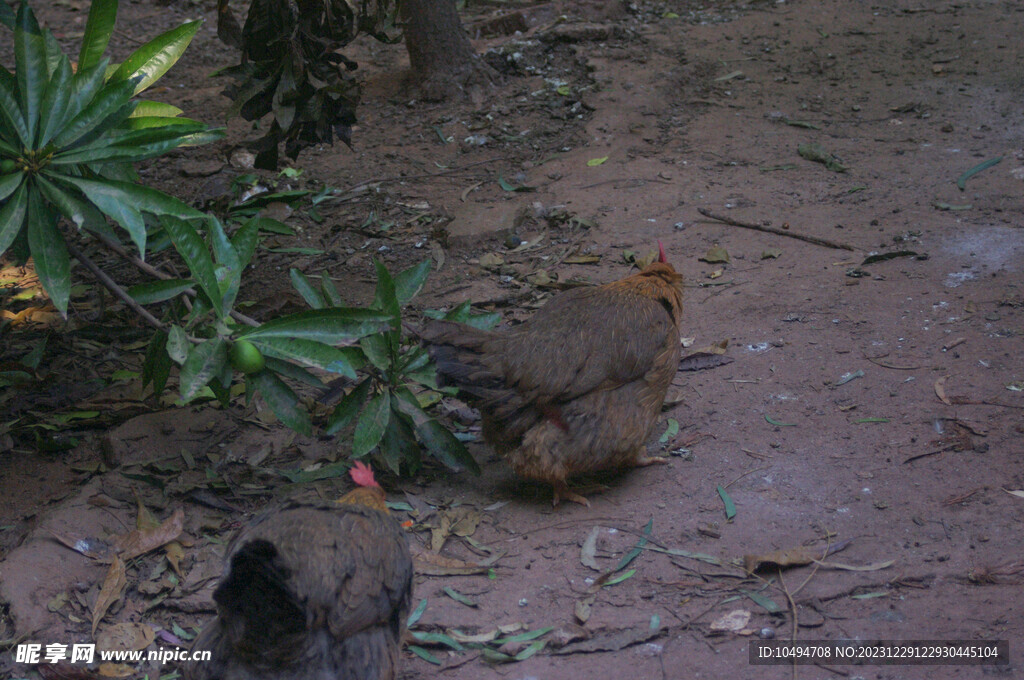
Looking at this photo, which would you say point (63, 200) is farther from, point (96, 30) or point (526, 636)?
point (526, 636)

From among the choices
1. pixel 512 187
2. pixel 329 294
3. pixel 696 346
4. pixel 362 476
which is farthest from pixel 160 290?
pixel 512 187

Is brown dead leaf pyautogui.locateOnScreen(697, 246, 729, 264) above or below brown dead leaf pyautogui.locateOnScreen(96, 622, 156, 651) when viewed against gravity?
above

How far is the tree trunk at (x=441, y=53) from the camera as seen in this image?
26.9ft

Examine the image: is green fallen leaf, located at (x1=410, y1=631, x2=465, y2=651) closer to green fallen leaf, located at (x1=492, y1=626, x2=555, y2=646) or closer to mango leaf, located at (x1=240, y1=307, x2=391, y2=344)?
green fallen leaf, located at (x1=492, y1=626, x2=555, y2=646)

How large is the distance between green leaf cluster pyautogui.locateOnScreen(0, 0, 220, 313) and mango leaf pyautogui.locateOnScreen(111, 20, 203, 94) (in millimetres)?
158

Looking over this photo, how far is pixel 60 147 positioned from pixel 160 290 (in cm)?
72

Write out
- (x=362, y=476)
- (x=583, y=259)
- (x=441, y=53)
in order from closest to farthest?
(x=362, y=476) → (x=583, y=259) → (x=441, y=53)

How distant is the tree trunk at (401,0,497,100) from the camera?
819 centimetres

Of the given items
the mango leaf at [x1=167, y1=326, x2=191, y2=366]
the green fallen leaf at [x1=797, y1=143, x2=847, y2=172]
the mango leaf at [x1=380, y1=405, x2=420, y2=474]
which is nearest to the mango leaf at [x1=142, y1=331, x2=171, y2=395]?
the mango leaf at [x1=167, y1=326, x2=191, y2=366]

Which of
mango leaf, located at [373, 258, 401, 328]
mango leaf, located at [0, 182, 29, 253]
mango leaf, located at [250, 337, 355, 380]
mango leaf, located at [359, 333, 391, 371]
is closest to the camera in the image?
mango leaf, located at [0, 182, 29, 253]

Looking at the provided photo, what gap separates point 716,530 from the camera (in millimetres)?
3643

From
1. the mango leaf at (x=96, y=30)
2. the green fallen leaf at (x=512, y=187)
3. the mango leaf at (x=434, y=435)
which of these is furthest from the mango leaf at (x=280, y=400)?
the green fallen leaf at (x=512, y=187)

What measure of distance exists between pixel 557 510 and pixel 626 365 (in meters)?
0.87

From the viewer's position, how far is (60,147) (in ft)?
9.92
